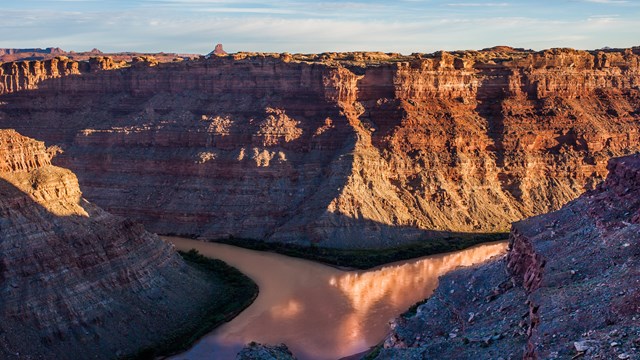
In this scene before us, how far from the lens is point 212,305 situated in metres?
46.4

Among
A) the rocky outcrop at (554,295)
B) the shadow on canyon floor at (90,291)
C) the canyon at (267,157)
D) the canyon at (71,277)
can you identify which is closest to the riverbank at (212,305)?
the shadow on canyon floor at (90,291)

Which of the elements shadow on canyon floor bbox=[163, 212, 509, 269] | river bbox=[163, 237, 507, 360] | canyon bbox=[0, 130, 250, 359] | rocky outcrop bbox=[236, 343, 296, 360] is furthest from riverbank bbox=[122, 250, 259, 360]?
shadow on canyon floor bbox=[163, 212, 509, 269]

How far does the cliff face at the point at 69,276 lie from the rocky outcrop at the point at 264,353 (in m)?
6.95

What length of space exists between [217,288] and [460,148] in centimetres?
3497

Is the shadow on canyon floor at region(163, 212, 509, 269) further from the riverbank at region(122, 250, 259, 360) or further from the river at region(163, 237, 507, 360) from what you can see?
the riverbank at region(122, 250, 259, 360)

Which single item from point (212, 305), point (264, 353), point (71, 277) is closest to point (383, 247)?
point (212, 305)

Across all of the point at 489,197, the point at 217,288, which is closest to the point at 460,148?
the point at 489,197

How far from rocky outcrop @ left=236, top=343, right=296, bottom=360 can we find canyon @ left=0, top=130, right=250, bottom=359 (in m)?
6.58

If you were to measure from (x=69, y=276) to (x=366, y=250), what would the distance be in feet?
95.4

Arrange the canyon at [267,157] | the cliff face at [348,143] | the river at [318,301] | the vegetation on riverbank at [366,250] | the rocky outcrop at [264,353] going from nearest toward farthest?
the rocky outcrop at [264,353], the canyon at [267,157], the river at [318,301], the vegetation on riverbank at [366,250], the cliff face at [348,143]

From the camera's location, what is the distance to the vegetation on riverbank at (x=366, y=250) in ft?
194

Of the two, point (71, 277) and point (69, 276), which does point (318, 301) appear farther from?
point (69, 276)

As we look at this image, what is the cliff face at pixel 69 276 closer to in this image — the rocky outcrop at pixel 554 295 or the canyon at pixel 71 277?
the canyon at pixel 71 277

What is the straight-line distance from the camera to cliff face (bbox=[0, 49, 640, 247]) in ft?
226
